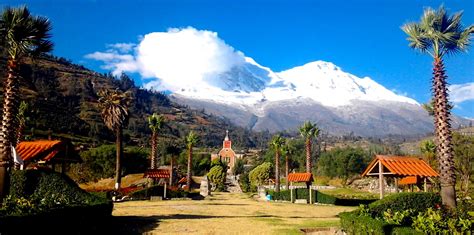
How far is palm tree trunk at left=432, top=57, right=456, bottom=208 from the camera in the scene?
2281cm

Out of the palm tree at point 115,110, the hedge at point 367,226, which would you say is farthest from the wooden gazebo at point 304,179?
the hedge at point 367,226

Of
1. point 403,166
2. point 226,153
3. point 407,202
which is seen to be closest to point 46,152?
point 407,202

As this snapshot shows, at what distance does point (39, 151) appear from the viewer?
29688 mm

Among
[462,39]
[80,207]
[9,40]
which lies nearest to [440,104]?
[462,39]

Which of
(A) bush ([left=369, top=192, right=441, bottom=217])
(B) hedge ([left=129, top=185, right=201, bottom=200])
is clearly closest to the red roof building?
(B) hedge ([left=129, top=185, right=201, bottom=200])

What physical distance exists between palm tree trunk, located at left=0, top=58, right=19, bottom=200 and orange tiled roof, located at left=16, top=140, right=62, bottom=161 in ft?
29.9

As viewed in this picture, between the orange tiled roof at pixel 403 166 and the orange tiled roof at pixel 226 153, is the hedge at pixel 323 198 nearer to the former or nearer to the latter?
the orange tiled roof at pixel 403 166

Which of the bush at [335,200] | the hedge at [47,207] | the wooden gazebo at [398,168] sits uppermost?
the wooden gazebo at [398,168]

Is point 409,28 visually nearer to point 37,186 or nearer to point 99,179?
point 37,186

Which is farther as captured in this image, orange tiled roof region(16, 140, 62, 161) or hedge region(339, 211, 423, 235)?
orange tiled roof region(16, 140, 62, 161)

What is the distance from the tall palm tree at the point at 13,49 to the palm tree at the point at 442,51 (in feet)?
69.8

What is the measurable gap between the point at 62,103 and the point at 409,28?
19444 cm

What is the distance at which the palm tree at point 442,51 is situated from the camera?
23.1m

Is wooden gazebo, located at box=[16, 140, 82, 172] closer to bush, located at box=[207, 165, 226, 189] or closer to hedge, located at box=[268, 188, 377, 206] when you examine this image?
hedge, located at box=[268, 188, 377, 206]
